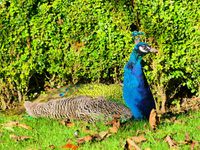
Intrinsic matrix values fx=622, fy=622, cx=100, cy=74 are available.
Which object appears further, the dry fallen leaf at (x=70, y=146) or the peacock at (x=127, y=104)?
the peacock at (x=127, y=104)

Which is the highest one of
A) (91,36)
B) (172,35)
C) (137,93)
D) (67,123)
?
(91,36)

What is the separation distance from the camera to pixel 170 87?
8.75m

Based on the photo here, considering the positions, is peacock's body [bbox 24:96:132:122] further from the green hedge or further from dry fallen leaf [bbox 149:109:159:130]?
the green hedge

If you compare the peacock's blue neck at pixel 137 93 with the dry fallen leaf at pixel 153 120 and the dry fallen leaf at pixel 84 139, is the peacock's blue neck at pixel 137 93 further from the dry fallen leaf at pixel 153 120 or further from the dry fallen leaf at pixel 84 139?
the dry fallen leaf at pixel 84 139

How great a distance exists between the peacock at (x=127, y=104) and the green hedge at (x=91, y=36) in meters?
1.47

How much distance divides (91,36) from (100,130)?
8.29ft

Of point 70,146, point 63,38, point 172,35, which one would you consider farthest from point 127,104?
point 63,38

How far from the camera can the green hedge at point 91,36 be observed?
8.19m

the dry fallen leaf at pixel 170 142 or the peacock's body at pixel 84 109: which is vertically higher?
the peacock's body at pixel 84 109

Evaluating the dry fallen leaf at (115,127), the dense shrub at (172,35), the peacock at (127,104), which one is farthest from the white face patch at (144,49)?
the dense shrub at (172,35)

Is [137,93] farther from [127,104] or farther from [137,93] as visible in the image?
[127,104]

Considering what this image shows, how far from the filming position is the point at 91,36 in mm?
8320

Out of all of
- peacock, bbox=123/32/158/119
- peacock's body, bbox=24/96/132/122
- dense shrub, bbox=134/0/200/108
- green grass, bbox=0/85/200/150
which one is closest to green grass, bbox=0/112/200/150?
green grass, bbox=0/85/200/150

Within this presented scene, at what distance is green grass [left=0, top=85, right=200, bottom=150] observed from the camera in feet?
17.5
